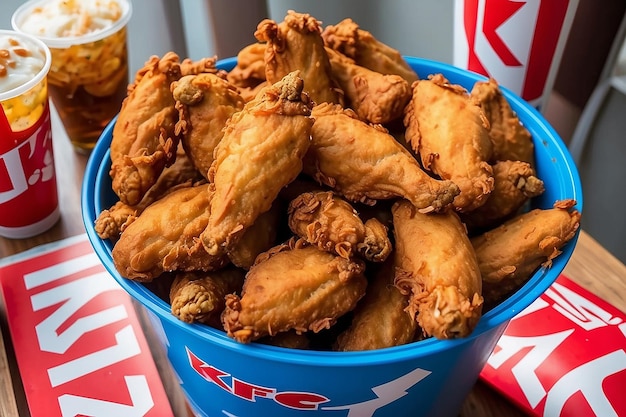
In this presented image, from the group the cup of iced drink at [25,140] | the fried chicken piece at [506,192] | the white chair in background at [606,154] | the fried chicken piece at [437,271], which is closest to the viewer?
the fried chicken piece at [437,271]

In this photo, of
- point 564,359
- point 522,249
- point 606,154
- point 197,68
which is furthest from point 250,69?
point 606,154

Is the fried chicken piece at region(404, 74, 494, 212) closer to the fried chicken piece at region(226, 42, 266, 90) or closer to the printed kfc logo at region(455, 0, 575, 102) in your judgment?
the fried chicken piece at region(226, 42, 266, 90)

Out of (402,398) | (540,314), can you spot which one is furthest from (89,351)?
(540,314)

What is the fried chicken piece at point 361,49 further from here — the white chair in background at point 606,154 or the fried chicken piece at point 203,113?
the white chair in background at point 606,154

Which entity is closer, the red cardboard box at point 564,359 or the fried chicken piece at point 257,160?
the fried chicken piece at point 257,160

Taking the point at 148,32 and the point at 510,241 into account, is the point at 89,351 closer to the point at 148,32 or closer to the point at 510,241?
the point at 510,241

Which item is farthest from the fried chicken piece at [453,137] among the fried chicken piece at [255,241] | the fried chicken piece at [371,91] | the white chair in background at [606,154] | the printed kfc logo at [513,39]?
the white chair in background at [606,154]
